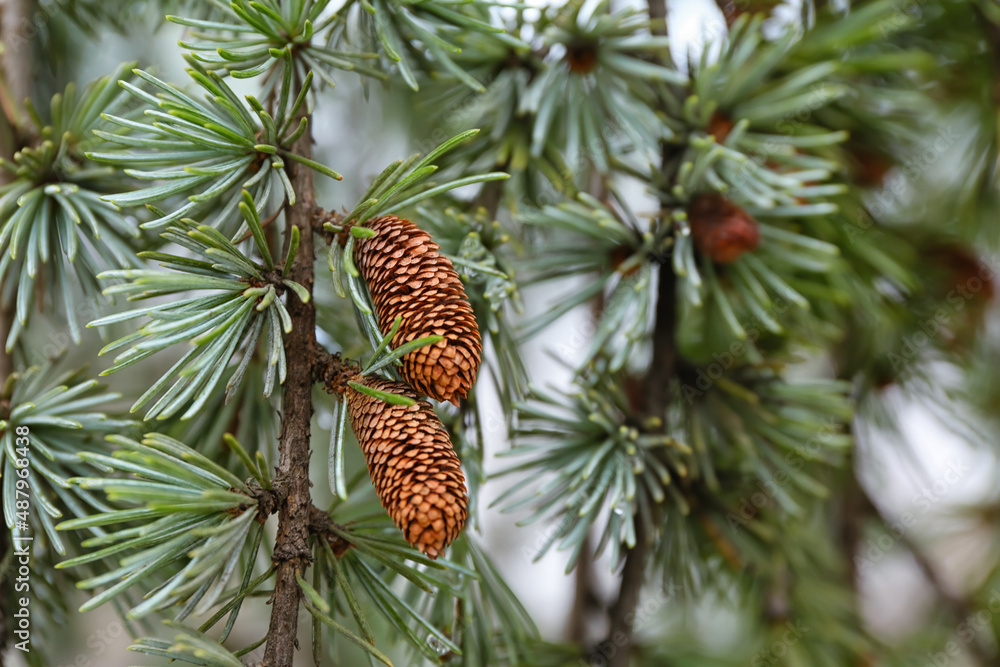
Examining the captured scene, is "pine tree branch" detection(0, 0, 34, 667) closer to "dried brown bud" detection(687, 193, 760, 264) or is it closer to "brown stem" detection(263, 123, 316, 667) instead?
"brown stem" detection(263, 123, 316, 667)

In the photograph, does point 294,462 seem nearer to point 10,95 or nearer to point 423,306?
point 423,306

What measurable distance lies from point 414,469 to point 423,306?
69 mm

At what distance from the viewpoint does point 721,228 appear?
0.47 meters

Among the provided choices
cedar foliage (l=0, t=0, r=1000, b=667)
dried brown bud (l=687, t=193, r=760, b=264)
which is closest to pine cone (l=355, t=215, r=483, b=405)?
cedar foliage (l=0, t=0, r=1000, b=667)

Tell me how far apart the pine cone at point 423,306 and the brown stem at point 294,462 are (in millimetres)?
36

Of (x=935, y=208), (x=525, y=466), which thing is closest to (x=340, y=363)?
(x=525, y=466)

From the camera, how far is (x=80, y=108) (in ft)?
1.44

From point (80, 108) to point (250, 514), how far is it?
0.29 m

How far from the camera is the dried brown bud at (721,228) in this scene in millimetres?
Answer: 465

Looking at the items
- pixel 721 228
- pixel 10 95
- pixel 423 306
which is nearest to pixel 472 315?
pixel 423 306

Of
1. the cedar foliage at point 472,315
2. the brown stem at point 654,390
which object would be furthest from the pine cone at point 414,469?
the brown stem at point 654,390

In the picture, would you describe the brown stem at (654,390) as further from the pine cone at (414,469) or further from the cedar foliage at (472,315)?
the pine cone at (414,469)

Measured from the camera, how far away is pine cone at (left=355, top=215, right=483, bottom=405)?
0.30 m

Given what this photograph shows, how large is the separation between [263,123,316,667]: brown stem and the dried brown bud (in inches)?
9.9
